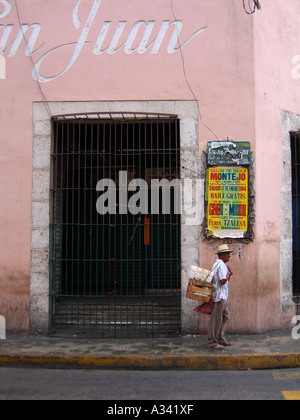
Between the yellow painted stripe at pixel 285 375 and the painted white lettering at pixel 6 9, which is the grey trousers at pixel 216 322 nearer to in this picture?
the yellow painted stripe at pixel 285 375

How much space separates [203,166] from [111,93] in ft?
6.82

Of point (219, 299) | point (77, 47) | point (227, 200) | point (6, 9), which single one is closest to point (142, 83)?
point (77, 47)

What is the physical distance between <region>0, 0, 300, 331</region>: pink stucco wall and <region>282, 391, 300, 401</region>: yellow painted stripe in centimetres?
252

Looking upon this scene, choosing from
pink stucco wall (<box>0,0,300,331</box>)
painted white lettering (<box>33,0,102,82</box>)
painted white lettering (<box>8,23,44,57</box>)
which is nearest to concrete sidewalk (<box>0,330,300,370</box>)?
pink stucco wall (<box>0,0,300,331</box>)

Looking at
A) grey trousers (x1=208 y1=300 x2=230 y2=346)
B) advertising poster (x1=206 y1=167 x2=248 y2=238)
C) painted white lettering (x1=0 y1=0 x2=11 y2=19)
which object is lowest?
grey trousers (x1=208 y1=300 x2=230 y2=346)

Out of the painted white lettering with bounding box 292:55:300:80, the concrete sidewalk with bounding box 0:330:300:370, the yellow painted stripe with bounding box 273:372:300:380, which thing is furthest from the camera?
the painted white lettering with bounding box 292:55:300:80

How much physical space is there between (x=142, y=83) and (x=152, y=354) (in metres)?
4.52

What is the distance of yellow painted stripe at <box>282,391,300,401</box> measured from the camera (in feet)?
14.7

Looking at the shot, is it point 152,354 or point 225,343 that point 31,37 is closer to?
point 152,354

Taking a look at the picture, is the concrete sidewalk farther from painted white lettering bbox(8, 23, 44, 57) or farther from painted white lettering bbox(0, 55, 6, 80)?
painted white lettering bbox(8, 23, 44, 57)

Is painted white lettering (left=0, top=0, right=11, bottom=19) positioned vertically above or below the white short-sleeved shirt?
above

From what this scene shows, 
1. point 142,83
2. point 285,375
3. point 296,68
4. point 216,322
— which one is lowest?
point 285,375

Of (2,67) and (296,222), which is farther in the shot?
(296,222)

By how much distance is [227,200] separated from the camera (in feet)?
23.5
